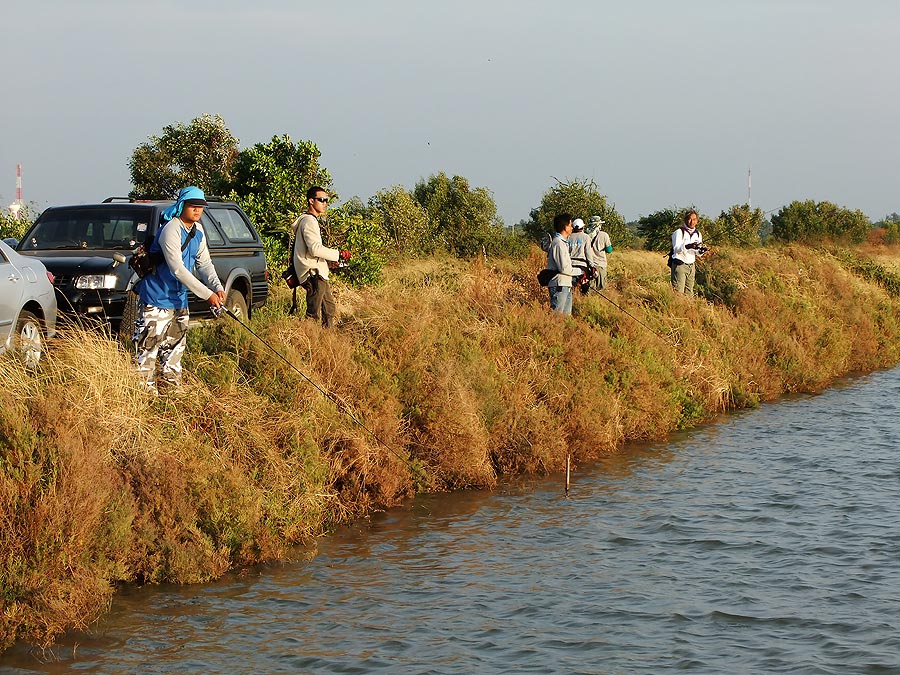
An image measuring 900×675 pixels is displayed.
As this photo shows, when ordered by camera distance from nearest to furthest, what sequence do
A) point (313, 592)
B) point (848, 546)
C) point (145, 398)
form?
point (313, 592) < point (145, 398) < point (848, 546)

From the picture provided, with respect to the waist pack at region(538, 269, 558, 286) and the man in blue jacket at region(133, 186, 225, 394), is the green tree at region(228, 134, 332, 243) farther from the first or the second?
the man in blue jacket at region(133, 186, 225, 394)

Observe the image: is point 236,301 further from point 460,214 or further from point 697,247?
point 460,214

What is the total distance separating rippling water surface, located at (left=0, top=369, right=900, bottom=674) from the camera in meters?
7.13

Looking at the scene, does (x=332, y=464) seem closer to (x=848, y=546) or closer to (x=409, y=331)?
(x=409, y=331)

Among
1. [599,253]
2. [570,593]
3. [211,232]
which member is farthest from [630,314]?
[570,593]

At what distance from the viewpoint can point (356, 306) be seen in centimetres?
1244

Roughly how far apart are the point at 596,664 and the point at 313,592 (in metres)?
2.27

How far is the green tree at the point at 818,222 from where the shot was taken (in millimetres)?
42469

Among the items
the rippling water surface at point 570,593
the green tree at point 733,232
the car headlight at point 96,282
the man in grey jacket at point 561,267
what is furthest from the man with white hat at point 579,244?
the green tree at point 733,232

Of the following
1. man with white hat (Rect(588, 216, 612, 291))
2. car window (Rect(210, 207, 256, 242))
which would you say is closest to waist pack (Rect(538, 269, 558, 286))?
man with white hat (Rect(588, 216, 612, 291))

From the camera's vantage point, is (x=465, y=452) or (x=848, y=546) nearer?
(x=848, y=546)

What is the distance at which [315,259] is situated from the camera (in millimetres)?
11672

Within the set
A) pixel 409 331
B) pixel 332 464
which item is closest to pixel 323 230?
pixel 409 331

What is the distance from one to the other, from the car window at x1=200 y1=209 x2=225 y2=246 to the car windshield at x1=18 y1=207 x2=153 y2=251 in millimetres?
631
